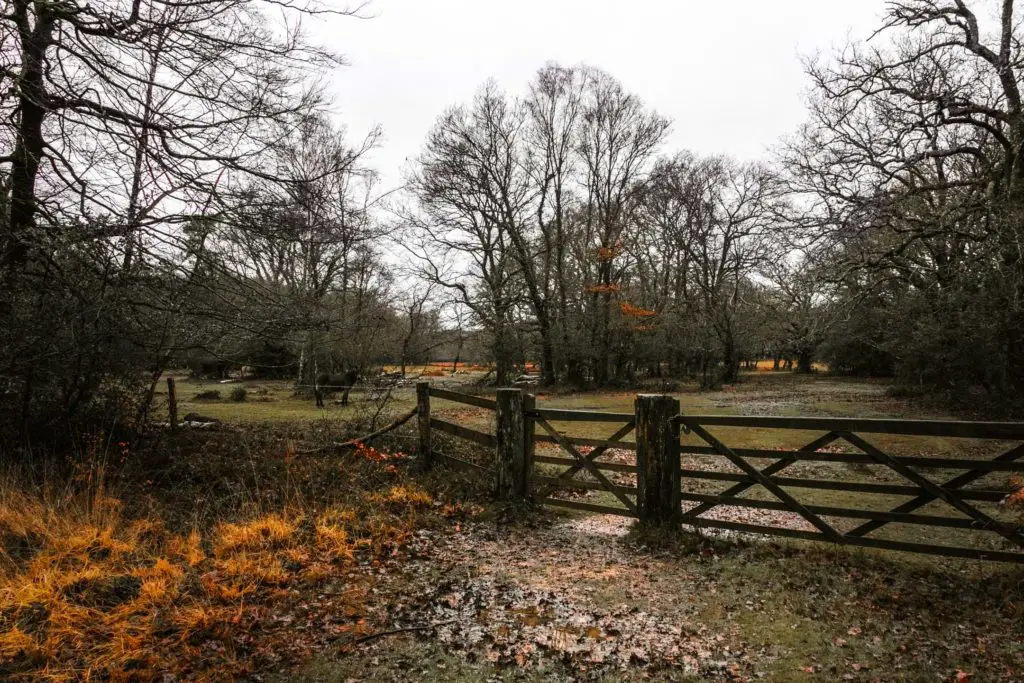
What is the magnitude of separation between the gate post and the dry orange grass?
9.32 ft

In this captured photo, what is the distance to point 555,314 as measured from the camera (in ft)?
99.3

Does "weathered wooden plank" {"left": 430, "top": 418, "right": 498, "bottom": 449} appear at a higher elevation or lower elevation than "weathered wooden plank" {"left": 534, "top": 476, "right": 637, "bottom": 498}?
higher

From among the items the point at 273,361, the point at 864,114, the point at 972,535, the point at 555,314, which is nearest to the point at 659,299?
the point at 555,314

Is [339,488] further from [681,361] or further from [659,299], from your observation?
[681,361]

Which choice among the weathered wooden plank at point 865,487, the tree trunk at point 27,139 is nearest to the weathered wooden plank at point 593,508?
the weathered wooden plank at point 865,487

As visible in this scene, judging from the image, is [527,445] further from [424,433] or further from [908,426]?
[908,426]

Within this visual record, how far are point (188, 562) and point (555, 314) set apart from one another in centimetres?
2600

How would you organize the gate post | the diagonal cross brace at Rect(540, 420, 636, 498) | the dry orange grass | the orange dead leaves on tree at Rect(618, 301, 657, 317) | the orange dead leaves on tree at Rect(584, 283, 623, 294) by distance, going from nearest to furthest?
1. the dry orange grass
2. the gate post
3. the diagonal cross brace at Rect(540, 420, 636, 498)
4. the orange dead leaves on tree at Rect(584, 283, 623, 294)
5. the orange dead leaves on tree at Rect(618, 301, 657, 317)

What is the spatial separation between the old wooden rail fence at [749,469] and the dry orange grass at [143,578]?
71.0 inches

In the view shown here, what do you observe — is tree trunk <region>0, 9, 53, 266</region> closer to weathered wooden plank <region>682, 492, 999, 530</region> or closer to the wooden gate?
the wooden gate

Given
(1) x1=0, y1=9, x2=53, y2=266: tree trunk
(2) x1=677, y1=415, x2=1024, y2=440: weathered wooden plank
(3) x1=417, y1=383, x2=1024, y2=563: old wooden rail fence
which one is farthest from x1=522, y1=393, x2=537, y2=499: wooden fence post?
(1) x1=0, y1=9, x2=53, y2=266: tree trunk

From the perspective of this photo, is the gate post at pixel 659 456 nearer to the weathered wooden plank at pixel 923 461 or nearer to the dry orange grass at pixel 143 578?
the weathered wooden plank at pixel 923 461

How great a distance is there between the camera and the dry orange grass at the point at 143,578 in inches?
143

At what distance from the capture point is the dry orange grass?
11.9 ft
